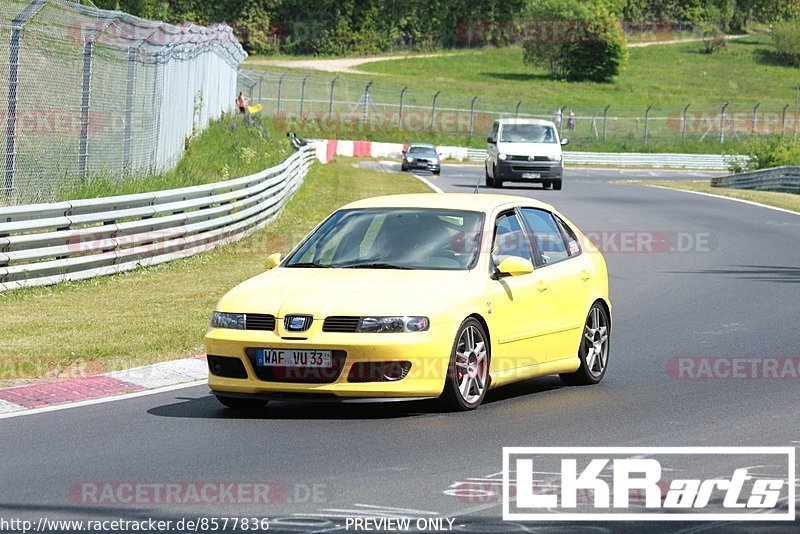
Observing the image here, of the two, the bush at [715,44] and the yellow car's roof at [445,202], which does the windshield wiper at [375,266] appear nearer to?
the yellow car's roof at [445,202]

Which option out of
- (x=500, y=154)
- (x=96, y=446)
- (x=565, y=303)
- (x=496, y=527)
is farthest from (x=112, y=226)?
(x=500, y=154)

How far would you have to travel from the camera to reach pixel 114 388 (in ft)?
34.7

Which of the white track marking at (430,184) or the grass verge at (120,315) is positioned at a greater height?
the grass verge at (120,315)

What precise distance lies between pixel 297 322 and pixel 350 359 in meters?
0.40

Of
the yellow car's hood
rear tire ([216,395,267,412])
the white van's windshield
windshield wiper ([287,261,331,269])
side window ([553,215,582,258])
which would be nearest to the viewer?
the yellow car's hood

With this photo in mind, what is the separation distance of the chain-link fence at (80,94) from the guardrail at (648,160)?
49980 millimetres

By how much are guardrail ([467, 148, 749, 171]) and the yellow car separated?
201 ft

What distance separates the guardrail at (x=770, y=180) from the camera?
149 feet

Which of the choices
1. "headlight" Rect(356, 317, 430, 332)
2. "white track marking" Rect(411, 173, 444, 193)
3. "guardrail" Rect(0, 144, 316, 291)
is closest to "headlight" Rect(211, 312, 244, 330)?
"headlight" Rect(356, 317, 430, 332)

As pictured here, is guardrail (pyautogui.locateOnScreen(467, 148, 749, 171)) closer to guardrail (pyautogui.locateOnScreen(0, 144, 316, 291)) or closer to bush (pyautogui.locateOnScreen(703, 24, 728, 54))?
guardrail (pyautogui.locateOnScreen(0, 144, 316, 291))

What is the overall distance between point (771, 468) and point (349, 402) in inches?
111

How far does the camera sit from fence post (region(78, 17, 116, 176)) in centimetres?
1862

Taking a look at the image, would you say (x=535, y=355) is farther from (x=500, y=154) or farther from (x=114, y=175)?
(x=500, y=154)

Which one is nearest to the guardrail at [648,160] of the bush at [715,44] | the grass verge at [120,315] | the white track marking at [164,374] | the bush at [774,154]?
the bush at [774,154]
